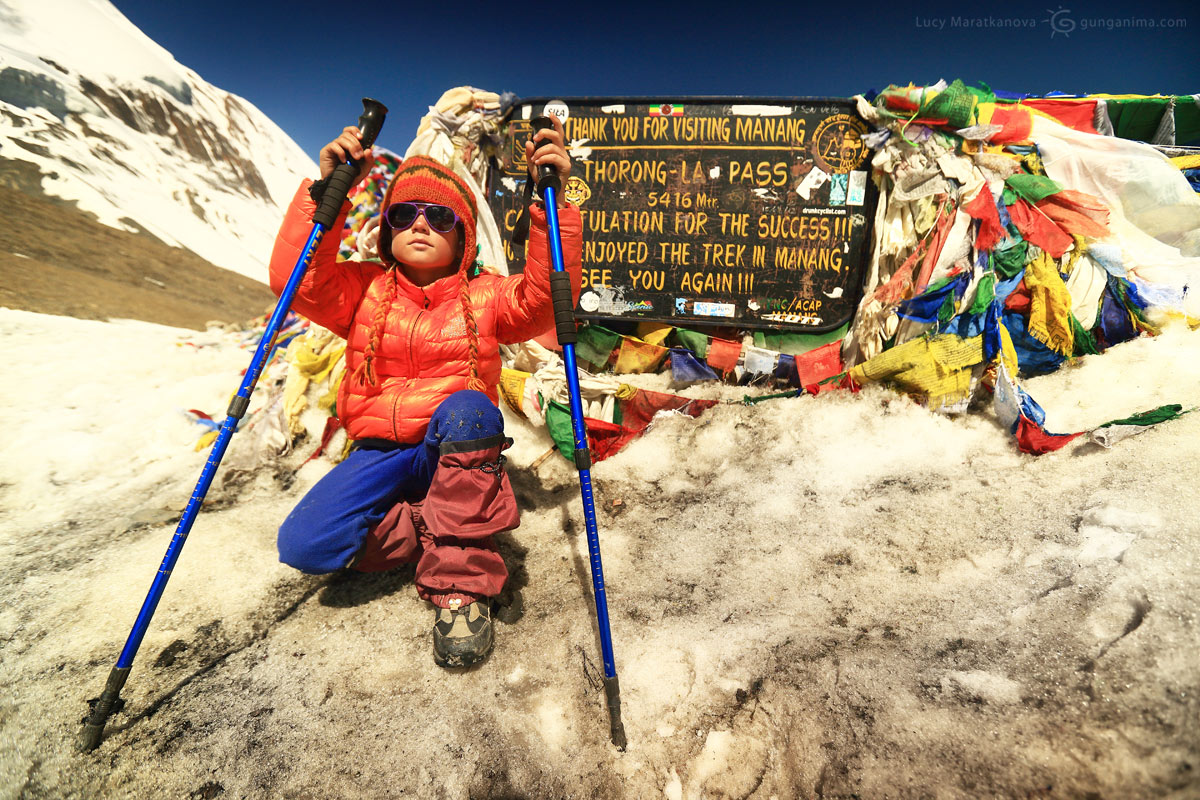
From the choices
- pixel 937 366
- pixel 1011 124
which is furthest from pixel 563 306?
pixel 1011 124

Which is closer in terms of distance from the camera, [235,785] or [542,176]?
[235,785]

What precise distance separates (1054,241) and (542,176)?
2.82 meters

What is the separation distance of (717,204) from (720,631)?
2656 mm

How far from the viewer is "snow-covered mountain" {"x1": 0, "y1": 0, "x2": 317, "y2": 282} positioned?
1430 centimetres

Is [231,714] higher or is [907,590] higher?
[907,590]

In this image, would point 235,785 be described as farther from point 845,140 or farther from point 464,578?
point 845,140

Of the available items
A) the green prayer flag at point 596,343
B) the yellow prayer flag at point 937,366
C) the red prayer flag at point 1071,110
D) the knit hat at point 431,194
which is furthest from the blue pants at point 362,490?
the red prayer flag at point 1071,110

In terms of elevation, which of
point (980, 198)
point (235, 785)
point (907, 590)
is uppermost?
point (980, 198)

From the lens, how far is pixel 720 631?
69.2 inches

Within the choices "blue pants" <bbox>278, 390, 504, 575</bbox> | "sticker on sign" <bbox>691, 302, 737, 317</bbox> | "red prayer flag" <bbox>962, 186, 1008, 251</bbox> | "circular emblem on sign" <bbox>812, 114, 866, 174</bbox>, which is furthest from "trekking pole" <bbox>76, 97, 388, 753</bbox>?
"red prayer flag" <bbox>962, 186, 1008, 251</bbox>

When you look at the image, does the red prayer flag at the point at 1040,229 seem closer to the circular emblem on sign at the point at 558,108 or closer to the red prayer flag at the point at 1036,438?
the red prayer flag at the point at 1036,438

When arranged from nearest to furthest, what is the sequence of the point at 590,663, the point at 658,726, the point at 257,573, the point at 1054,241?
the point at 658,726 < the point at 590,663 < the point at 257,573 < the point at 1054,241

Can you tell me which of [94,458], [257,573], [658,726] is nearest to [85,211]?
[94,458]

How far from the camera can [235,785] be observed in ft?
4.54
